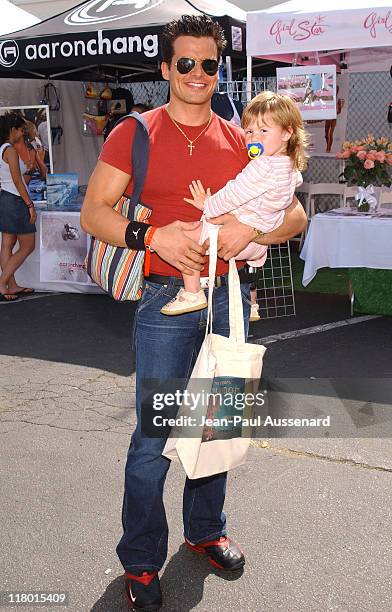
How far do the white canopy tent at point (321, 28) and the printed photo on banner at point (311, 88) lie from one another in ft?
0.68

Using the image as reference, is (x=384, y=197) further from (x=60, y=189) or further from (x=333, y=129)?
(x=333, y=129)

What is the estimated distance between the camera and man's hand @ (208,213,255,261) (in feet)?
9.17

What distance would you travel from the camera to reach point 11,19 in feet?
38.2

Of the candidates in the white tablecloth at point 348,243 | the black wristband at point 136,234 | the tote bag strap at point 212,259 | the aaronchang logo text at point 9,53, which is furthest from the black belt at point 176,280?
the aaronchang logo text at point 9,53

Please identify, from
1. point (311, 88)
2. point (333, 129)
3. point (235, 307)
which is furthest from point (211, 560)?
point (333, 129)

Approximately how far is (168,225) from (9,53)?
310 inches

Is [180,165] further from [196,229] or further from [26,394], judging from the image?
[26,394]

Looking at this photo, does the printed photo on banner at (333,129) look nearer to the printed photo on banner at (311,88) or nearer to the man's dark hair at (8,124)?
the printed photo on banner at (311,88)

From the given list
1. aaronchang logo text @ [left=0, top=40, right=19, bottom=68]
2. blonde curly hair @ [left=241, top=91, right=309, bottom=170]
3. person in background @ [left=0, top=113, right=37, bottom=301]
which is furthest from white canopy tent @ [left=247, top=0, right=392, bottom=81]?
blonde curly hair @ [left=241, top=91, right=309, bottom=170]

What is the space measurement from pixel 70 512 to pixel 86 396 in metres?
1.74

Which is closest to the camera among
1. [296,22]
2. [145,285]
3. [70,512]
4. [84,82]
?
[145,285]

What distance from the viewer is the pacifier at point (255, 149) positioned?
9.42ft

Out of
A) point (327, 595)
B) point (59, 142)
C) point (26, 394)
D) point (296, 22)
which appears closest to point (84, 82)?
point (59, 142)

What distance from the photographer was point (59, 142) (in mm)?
14102
